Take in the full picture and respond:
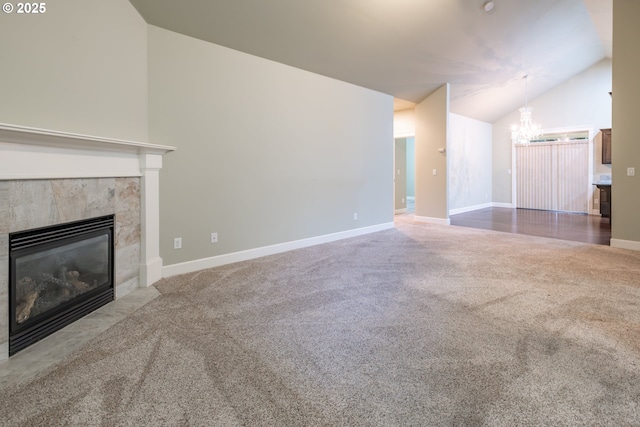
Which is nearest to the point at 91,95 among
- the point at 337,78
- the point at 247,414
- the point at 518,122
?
the point at 247,414

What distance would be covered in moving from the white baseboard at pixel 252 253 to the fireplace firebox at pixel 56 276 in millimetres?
794

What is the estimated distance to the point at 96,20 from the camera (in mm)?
2740

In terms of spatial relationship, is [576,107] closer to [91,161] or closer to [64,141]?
A: [91,161]

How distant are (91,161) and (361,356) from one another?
101 inches

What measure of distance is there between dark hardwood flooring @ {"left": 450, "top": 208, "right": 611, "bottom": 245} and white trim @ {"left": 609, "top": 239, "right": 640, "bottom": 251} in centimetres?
24

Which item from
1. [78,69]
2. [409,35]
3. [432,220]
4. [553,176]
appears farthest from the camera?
[553,176]

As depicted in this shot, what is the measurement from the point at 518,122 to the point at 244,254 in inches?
360

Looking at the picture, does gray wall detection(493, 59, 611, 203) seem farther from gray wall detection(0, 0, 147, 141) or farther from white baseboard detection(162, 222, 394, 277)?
gray wall detection(0, 0, 147, 141)

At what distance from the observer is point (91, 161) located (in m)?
2.64

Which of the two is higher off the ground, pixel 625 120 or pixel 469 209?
pixel 625 120

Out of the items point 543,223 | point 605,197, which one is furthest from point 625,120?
point 605,197

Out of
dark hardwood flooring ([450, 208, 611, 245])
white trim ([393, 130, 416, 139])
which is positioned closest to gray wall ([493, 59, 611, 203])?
dark hardwood flooring ([450, 208, 611, 245])

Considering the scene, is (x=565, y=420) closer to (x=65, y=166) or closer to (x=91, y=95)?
(x=65, y=166)

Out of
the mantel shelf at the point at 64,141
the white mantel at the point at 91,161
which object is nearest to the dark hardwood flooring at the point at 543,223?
the white mantel at the point at 91,161
